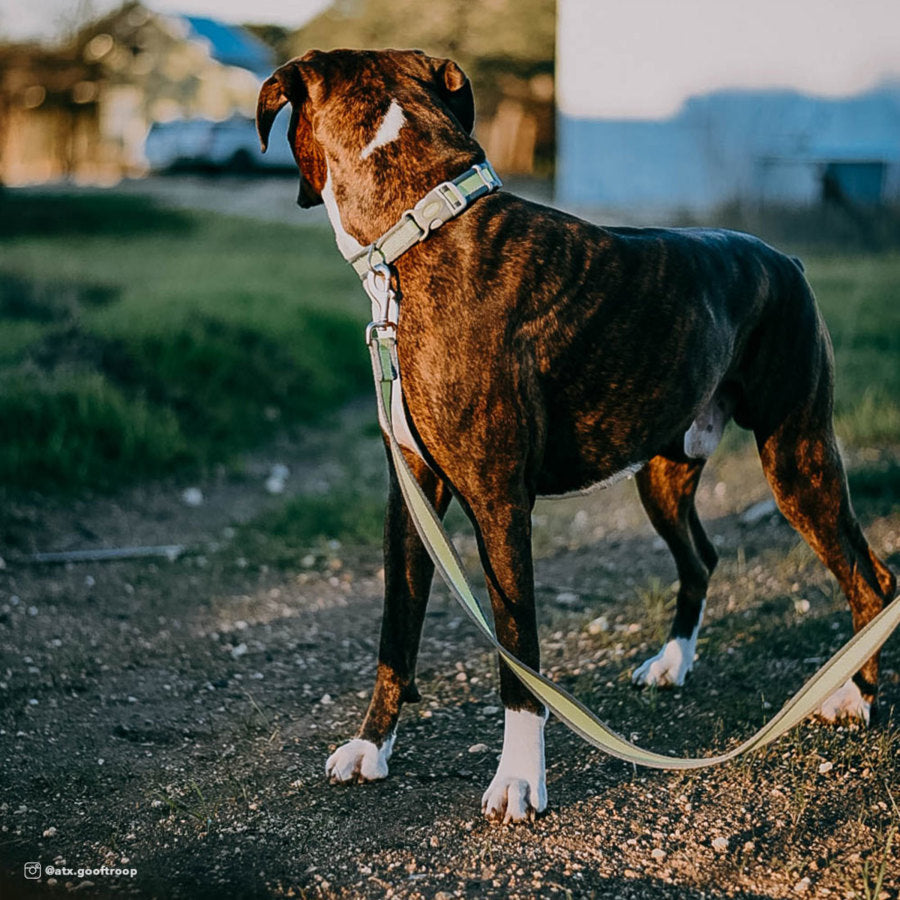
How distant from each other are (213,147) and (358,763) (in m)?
26.1

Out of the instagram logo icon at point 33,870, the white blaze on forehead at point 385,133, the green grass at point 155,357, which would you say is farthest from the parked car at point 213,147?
the instagram logo icon at point 33,870

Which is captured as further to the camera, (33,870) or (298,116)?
(298,116)

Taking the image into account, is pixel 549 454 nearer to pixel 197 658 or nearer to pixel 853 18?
pixel 197 658

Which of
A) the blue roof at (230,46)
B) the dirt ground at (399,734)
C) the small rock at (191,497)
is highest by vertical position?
the dirt ground at (399,734)

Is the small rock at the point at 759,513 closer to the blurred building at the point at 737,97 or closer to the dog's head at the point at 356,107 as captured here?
the dog's head at the point at 356,107

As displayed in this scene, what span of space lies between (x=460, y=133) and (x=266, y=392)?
16.1 ft

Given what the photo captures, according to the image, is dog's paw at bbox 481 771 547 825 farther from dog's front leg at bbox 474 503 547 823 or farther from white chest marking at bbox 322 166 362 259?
white chest marking at bbox 322 166 362 259

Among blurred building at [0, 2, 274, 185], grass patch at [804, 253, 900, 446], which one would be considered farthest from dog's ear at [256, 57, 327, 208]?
blurred building at [0, 2, 274, 185]

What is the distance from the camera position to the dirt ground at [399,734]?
2.86 m

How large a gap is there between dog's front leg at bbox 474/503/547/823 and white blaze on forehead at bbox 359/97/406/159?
3.24 feet

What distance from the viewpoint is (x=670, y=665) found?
12.6 ft

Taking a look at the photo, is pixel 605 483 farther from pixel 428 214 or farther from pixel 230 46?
pixel 230 46

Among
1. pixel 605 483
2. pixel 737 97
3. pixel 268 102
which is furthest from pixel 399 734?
pixel 737 97

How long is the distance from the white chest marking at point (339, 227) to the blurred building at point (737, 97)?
45.6 ft
